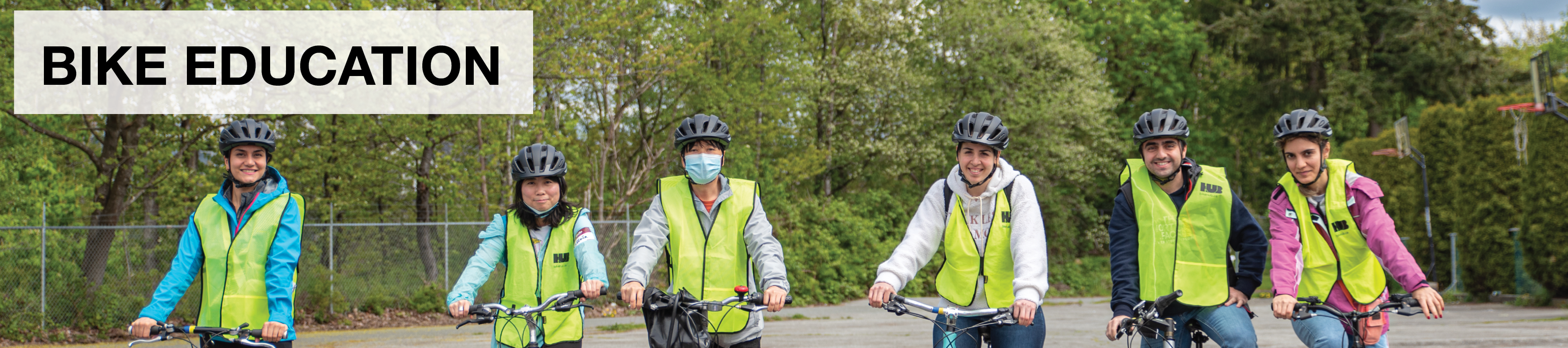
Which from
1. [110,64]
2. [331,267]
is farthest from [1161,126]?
[110,64]

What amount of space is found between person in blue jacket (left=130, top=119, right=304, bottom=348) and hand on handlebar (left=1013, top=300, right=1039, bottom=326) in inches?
124

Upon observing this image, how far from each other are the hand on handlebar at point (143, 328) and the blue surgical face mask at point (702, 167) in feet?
7.63

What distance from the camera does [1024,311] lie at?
4.05 metres

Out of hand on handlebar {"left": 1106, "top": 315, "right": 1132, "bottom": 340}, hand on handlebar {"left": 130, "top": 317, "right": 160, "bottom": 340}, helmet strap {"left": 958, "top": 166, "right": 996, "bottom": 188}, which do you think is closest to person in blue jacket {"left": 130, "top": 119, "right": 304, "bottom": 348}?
hand on handlebar {"left": 130, "top": 317, "right": 160, "bottom": 340}

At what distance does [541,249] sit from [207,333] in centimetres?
141

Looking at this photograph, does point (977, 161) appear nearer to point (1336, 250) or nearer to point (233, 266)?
point (1336, 250)

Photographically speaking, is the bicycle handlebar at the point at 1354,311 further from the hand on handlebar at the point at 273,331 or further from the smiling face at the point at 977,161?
the hand on handlebar at the point at 273,331

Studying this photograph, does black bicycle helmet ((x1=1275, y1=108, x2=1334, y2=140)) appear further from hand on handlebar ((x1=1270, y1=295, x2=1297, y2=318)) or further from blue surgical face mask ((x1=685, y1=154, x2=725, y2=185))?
blue surgical face mask ((x1=685, y1=154, x2=725, y2=185))

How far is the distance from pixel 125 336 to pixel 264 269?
39.2 ft

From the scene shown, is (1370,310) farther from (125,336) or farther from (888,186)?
(888,186)

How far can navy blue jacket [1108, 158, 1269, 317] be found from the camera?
461cm

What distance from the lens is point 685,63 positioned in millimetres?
20297

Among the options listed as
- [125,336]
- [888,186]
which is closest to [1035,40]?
[888,186]

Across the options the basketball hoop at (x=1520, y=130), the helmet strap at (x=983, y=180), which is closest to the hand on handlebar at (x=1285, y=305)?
the helmet strap at (x=983, y=180)
